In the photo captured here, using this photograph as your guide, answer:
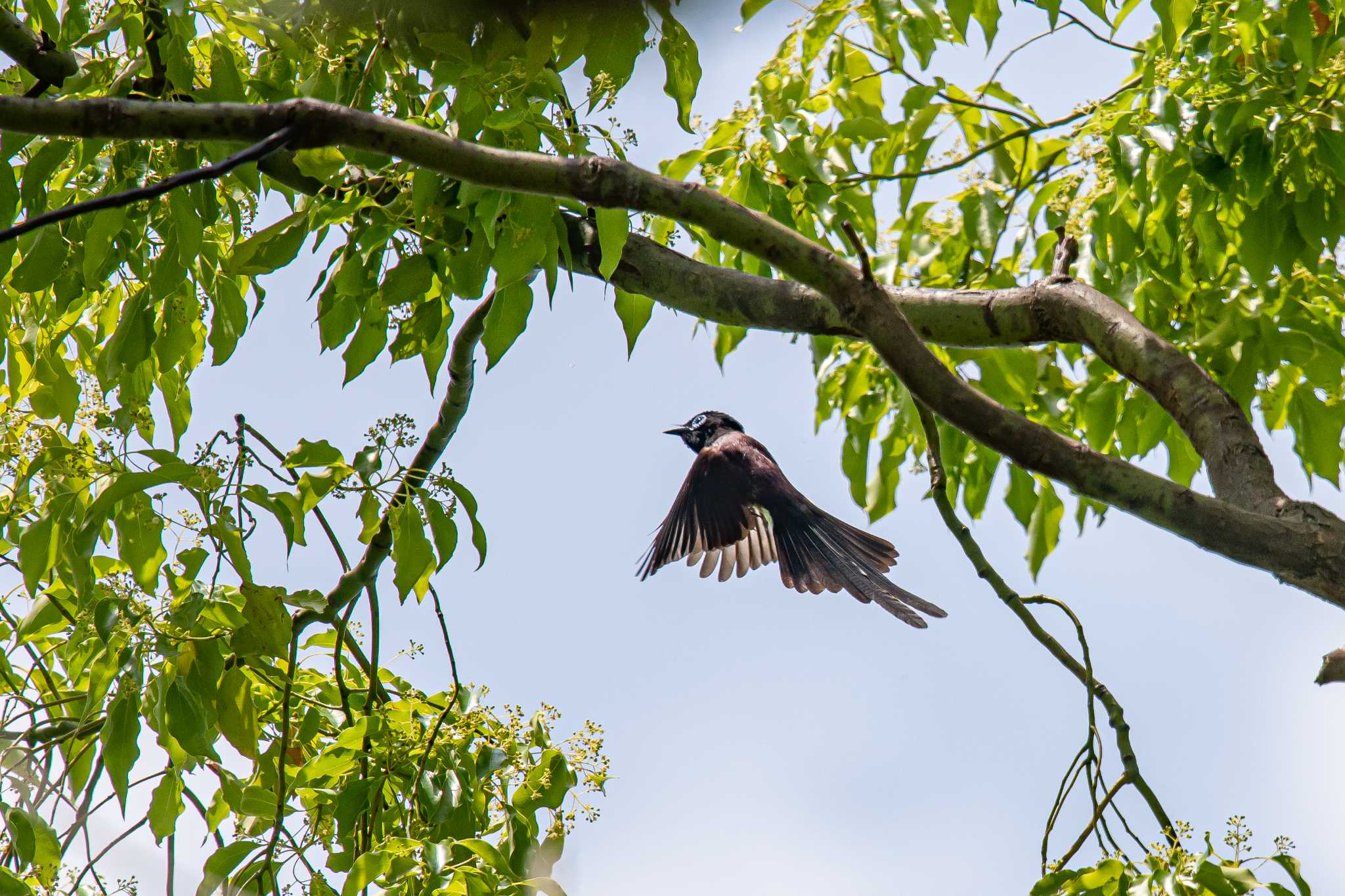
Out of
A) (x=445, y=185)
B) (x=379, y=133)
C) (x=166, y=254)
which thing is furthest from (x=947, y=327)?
(x=166, y=254)

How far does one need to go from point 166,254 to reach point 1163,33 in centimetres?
242

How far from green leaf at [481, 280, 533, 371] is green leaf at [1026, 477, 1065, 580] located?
2.14m

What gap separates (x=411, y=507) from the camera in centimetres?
291

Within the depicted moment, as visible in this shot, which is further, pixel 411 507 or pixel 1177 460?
pixel 1177 460

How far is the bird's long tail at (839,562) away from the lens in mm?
4879

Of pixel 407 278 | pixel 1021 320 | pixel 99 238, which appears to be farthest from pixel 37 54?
pixel 1021 320

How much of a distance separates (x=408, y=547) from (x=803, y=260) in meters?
1.27

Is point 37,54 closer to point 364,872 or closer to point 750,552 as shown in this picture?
point 364,872

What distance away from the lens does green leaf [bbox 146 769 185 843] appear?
284 centimetres

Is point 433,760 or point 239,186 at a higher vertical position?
point 239,186

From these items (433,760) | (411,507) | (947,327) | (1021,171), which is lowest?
(433,760)

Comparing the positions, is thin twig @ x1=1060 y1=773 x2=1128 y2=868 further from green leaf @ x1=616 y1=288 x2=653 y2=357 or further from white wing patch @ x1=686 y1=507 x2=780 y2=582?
white wing patch @ x1=686 y1=507 x2=780 y2=582

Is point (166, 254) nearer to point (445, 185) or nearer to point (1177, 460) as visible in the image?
point (445, 185)

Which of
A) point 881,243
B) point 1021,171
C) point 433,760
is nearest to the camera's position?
point 433,760
